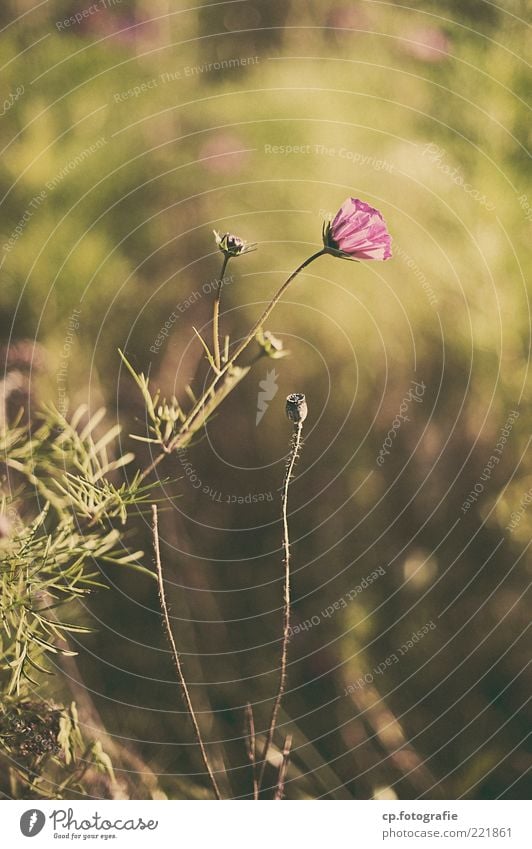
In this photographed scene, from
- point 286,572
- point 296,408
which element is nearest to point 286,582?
point 286,572

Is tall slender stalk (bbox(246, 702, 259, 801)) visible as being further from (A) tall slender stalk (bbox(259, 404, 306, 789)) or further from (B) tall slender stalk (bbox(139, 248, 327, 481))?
(B) tall slender stalk (bbox(139, 248, 327, 481))

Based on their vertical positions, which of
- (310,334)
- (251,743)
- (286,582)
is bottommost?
(251,743)

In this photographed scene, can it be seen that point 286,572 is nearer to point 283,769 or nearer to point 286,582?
point 286,582

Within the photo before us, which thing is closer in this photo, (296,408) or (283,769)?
(296,408)

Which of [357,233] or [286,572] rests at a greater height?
[357,233]

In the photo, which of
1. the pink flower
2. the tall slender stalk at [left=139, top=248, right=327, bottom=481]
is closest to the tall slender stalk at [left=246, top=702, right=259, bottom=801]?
the tall slender stalk at [left=139, top=248, right=327, bottom=481]

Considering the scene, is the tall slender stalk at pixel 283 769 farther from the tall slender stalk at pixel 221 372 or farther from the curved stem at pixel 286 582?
the tall slender stalk at pixel 221 372

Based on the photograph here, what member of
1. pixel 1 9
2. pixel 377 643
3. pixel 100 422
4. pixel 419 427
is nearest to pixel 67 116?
pixel 1 9
